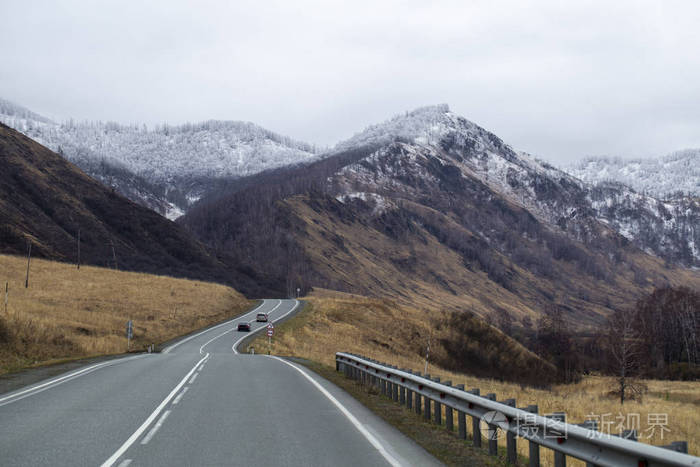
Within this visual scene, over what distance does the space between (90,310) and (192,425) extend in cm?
4332

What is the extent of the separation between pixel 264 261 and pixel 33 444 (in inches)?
7145

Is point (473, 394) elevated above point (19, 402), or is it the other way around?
point (473, 394)

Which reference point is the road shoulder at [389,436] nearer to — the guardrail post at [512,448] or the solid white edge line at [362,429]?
the solid white edge line at [362,429]

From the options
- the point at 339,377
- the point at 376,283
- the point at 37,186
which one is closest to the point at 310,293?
the point at 376,283

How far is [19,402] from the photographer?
13.4 m

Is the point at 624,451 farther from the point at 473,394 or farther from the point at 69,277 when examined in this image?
the point at 69,277

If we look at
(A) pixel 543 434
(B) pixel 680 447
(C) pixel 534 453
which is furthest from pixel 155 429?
(B) pixel 680 447

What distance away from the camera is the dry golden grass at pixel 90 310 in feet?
98.6

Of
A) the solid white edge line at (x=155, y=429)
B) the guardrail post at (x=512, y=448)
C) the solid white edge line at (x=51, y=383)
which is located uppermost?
the guardrail post at (x=512, y=448)

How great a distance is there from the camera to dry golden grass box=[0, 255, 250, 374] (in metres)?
30.1

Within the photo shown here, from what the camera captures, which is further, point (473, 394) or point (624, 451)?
point (473, 394)

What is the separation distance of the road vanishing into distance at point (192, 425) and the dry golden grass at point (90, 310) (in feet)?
27.4

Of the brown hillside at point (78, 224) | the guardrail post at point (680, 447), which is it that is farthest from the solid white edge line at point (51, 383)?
the brown hillside at point (78, 224)

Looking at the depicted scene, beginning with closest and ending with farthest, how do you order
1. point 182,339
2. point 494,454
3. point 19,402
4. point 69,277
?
point 494,454 < point 19,402 < point 182,339 < point 69,277
